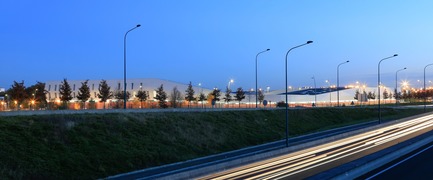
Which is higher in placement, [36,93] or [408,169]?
[36,93]

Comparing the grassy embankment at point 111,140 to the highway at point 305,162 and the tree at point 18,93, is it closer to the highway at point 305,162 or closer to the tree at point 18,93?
the highway at point 305,162

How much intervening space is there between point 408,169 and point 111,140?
2112 cm

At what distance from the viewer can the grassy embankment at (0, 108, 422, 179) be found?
92.6ft

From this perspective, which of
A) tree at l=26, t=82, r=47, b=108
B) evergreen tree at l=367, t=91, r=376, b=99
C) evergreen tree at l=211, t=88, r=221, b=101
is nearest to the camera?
tree at l=26, t=82, r=47, b=108

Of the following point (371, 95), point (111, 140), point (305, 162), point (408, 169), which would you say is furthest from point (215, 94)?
point (408, 169)

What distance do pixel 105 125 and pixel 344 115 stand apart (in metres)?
56.7

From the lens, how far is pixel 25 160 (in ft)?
90.4

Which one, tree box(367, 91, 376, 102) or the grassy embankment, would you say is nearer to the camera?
the grassy embankment

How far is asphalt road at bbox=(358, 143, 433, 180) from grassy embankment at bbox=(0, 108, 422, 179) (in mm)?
16399

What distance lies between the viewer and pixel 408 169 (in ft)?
80.4

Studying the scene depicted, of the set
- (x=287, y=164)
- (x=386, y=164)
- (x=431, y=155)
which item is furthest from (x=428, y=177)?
(x=431, y=155)

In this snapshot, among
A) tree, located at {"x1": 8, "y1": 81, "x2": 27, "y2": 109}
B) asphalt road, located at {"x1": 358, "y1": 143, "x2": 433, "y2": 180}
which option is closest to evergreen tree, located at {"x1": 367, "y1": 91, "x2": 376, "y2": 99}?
tree, located at {"x1": 8, "y1": 81, "x2": 27, "y2": 109}

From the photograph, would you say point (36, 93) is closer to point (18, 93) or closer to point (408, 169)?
point (18, 93)

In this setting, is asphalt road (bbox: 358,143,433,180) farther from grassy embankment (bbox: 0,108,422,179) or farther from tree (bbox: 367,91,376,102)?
tree (bbox: 367,91,376,102)
